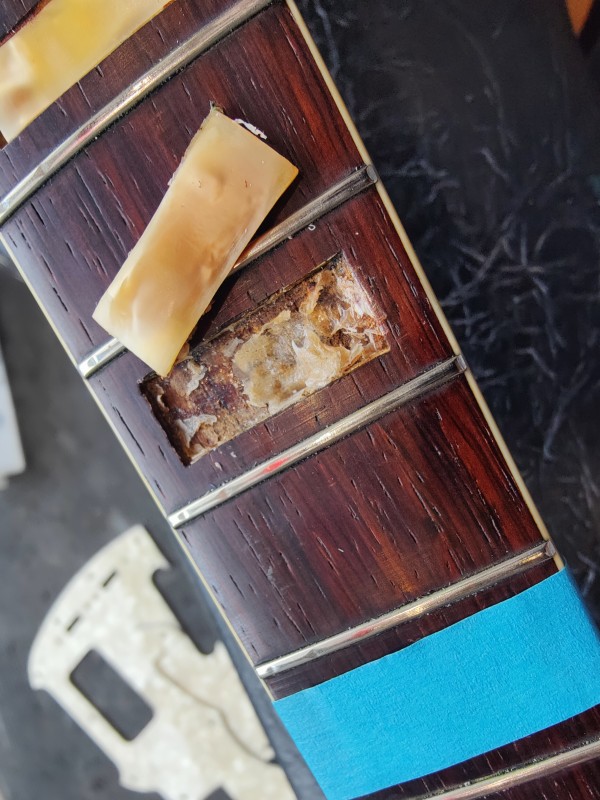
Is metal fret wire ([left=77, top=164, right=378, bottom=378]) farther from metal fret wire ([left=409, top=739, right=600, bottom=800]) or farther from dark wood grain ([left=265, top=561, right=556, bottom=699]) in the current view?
metal fret wire ([left=409, top=739, right=600, bottom=800])

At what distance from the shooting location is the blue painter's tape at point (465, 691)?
0.69 m

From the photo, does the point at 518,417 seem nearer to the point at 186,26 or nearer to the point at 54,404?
the point at 186,26

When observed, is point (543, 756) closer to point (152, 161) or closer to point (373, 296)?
point (373, 296)

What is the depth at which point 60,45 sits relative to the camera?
664 millimetres

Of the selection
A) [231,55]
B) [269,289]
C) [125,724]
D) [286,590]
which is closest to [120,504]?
[125,724]

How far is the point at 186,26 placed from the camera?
638 millimetres

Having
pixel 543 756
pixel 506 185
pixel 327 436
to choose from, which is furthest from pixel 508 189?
pixel 543 756

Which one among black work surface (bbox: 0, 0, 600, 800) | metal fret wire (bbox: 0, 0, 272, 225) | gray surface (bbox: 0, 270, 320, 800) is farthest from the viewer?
gray surface (bbox: 0, 270, 320, 800)

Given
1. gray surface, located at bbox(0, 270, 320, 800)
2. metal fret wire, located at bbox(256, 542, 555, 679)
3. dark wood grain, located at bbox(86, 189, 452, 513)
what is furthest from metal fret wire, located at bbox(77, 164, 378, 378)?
gray surface, located at bbox(0, 270, 320, 800)

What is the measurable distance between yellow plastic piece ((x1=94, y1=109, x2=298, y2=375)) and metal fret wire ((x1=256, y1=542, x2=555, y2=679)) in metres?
0.38

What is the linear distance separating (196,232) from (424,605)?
1.55 feet

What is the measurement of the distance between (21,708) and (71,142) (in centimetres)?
100

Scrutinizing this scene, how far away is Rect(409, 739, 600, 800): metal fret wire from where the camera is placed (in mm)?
709

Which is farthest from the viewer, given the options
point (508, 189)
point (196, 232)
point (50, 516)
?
point (50, 516)
